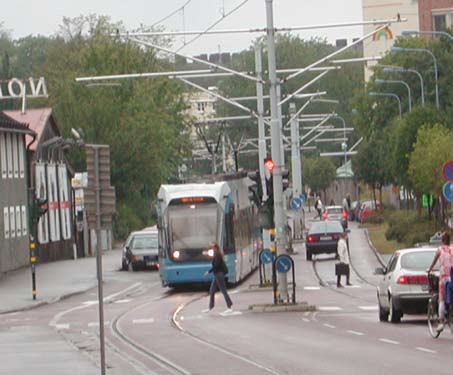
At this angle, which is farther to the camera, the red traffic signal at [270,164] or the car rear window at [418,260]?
the red traffic signal at [270,164]

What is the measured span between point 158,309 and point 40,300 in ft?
27.9

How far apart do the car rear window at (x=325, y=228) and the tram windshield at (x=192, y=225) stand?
1912 cm

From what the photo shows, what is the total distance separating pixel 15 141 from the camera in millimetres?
68938

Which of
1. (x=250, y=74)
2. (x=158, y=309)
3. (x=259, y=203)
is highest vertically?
(x=250, y=74)

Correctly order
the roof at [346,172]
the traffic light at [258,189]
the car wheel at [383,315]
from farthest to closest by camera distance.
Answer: the roof at [346,172] → the traffic light at [258,189] → the car wheel at [383,315]

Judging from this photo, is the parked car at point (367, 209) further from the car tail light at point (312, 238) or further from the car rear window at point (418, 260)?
the car rear window at point (418, 260)

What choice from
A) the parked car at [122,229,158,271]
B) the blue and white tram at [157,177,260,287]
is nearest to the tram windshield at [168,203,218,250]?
the blue and white tram at [157,177,260,287]

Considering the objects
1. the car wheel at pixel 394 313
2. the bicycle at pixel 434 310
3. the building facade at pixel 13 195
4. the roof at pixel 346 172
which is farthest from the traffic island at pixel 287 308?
the roof at pixel 346 172

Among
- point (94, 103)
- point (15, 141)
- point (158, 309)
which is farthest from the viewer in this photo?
point (94, 103)

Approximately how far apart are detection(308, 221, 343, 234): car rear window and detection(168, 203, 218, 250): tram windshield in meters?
19.1

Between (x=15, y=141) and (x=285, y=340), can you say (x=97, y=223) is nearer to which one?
(x=285, y=340)

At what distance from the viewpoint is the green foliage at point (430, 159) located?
63312mm

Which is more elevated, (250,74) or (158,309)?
(250,74)

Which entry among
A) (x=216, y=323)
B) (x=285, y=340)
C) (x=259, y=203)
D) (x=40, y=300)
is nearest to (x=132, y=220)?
(x=40, y=300)
